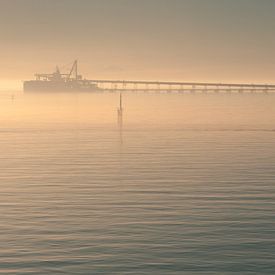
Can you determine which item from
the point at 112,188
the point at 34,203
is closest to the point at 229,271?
the point at 34,203

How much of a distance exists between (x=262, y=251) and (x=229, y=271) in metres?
2.74

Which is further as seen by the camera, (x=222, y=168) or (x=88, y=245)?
(x=222, y=168)

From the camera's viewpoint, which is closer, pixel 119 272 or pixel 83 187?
pixel 119 272

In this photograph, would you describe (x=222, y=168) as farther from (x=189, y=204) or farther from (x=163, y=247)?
(x=163, y=247)

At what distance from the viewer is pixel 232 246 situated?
1029 inches

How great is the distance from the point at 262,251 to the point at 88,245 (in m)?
6.76

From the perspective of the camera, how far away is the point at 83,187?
138ft

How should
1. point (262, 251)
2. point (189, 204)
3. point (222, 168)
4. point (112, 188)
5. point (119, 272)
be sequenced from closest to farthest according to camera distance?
point (119, 272) < point (262, 251) < point (189, 204) < point (112, 188) < point (222, 168)

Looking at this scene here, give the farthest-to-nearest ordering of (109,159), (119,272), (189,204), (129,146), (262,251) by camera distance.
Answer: (129,146) → (109,159) → (189,204) → (262,251) → (119,272)

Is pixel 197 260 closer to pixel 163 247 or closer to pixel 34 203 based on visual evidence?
pixel 163 247

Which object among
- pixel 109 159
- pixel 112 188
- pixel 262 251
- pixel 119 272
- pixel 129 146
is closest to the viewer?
pixel 119 272

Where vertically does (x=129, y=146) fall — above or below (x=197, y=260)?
above

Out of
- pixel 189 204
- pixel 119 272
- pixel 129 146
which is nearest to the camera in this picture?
pixel 119 272

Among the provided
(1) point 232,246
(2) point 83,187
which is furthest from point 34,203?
(1) point 232,246
